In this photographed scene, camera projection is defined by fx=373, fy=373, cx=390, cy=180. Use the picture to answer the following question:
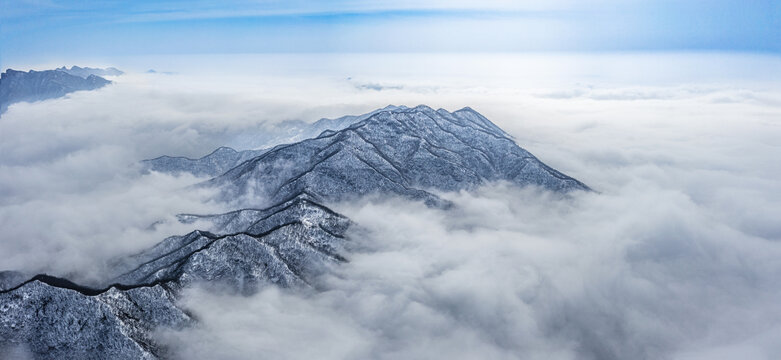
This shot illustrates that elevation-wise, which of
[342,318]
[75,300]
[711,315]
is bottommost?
[711,315]

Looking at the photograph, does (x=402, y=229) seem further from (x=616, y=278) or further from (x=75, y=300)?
(x=75, y=300)

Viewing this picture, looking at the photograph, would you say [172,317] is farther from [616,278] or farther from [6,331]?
[616,278]

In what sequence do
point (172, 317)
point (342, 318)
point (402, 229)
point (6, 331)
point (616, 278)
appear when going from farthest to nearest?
point (402, 229), point (616, 278), point (342, 318), point (172, 317), point (6, 331)

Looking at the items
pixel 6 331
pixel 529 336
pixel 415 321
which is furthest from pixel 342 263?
pixel 6 331

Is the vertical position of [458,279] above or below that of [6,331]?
below

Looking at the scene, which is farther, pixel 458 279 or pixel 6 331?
pixel 458 279

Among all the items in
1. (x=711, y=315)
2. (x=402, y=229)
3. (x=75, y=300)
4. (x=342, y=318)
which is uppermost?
(x=75, y=300)

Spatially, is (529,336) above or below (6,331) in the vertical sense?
below

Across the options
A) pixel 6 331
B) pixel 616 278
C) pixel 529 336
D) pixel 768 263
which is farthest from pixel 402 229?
pixel 768 263

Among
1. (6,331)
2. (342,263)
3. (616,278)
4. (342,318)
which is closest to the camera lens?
(6,331)
